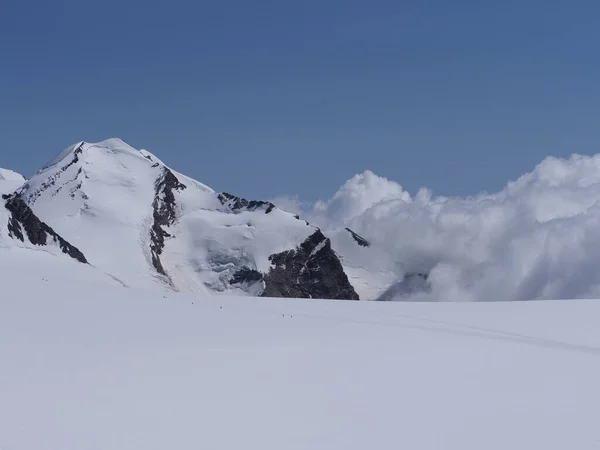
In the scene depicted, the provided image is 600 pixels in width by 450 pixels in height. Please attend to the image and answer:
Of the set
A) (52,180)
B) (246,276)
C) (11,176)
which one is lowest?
(246,276)

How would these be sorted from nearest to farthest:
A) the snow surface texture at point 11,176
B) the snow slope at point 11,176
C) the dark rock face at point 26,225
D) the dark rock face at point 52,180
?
the dark rock face at point 26,225 → the dark rock face at point 52,180 → the snow surface texture at point 11,176 → the snow slope at point 11,176

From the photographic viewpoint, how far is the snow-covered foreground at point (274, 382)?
9789 millimetres

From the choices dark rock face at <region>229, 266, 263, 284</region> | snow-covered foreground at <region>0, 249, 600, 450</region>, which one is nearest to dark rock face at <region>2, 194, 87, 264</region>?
snow-covered foreground at <region>0, 249, 600, 450</region>

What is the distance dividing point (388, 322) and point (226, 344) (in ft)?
26.1

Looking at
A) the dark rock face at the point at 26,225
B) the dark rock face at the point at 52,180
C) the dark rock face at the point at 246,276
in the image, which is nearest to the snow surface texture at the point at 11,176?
the dark rock face at the point at 52,180

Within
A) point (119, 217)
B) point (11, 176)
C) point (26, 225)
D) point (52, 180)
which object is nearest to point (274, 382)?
point (26, 225)

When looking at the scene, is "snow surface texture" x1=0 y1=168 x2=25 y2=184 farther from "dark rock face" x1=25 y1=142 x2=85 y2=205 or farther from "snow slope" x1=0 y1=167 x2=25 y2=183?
"dark rock face" x1=25 y1=142 x2=85 y2=205

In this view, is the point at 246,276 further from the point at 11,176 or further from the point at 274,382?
the point at 274,382

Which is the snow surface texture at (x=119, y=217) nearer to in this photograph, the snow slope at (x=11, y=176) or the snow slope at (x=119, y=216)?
the snow slope at (x=119, y=216)

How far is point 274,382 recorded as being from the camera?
12.3 meters

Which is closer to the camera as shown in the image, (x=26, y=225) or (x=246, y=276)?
(x=26, y=225)

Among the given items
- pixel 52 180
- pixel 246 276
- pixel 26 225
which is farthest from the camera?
pixel 246 276

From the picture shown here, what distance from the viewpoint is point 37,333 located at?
14711mm

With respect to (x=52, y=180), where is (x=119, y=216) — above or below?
below
